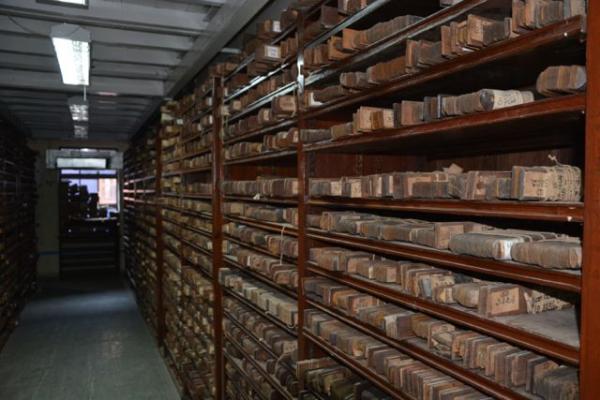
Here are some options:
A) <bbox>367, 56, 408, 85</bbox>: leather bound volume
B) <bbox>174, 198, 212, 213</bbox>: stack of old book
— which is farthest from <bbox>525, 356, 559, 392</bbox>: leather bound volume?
<bbox>174, 198, 212, 213</bbox>: stack of old book

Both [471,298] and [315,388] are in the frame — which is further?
[315,388]

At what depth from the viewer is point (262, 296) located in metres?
2.75

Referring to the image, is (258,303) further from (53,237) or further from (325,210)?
(53,237)

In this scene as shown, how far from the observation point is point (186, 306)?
15.7 ft

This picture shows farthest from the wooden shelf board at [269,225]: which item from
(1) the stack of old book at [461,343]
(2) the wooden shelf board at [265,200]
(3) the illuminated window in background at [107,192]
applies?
(3) the illuminated window in background at [107,192]

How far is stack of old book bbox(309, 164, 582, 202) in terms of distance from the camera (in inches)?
44.7

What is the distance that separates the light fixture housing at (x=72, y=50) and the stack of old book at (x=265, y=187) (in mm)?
1304

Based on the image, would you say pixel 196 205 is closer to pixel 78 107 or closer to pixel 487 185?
pixel 78 107

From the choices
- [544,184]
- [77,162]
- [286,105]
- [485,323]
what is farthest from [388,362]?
[77,162]

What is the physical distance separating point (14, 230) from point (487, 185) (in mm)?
7234

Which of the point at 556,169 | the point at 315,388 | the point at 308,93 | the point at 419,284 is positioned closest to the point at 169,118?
the point at 308,93

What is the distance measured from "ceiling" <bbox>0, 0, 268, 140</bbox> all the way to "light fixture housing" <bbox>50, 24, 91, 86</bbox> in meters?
0.17

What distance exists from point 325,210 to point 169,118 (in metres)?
3.51

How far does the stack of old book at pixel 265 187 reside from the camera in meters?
2.33
